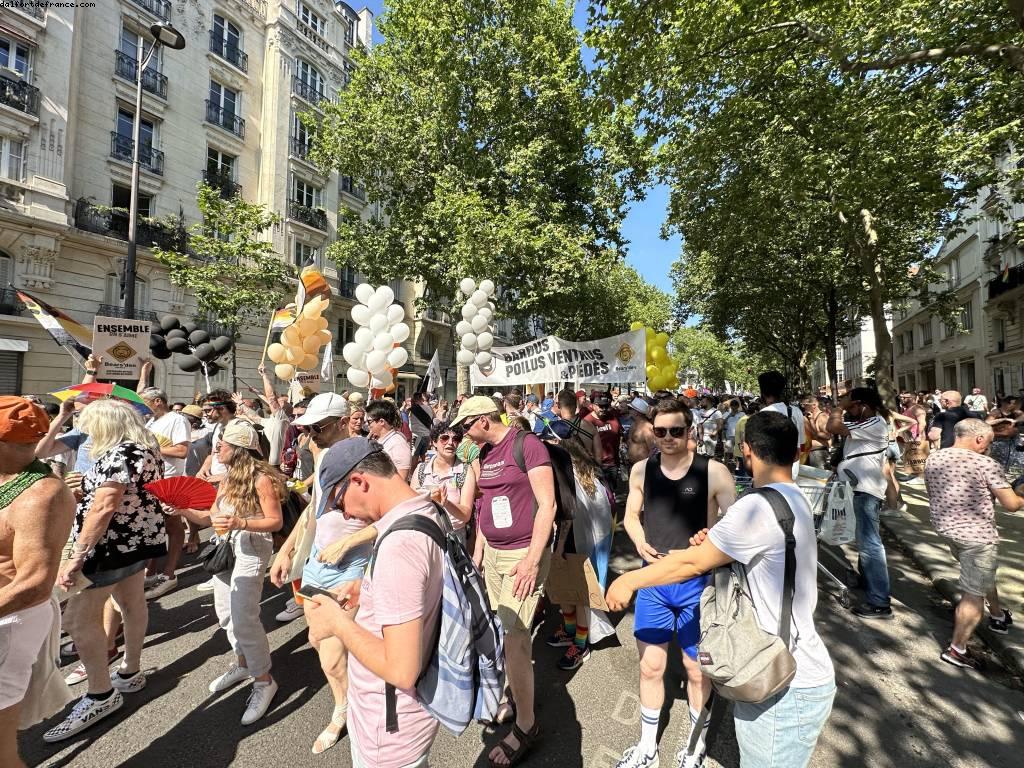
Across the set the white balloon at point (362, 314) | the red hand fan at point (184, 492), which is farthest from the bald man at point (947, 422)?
the red hand fan at point (184, 492)

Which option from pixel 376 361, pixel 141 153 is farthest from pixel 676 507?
pixel 141 153

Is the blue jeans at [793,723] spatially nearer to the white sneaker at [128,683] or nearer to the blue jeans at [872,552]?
the blue jeans at [872,552]

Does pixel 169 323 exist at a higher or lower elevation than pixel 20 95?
lower

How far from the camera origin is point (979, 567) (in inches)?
136

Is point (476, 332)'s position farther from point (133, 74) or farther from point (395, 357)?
point (133, 74)

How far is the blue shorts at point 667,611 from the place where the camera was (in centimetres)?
255

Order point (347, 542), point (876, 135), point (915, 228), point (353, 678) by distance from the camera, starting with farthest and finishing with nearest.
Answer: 1. point (915, 228)
2. point (876, 135)
3. point (347, 542)
4. point (353, 678)

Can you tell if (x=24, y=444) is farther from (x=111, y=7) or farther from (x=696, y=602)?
→ (x=111, y=7)

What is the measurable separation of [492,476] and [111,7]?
24069 millimetres

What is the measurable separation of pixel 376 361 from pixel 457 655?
18.8 feet

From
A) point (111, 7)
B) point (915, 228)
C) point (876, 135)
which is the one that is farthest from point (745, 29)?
point (111, 7)

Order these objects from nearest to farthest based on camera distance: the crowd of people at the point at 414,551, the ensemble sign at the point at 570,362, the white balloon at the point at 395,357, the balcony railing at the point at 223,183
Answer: the crowd of people at the point at 414,551 < the white balloon at the point at 395,357 < the ensemble sign at the point at 570,362 < the balcony railing at the point at 223,183

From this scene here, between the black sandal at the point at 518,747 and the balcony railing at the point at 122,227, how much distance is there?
59.5 feet

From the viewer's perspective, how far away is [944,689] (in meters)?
3.22
